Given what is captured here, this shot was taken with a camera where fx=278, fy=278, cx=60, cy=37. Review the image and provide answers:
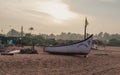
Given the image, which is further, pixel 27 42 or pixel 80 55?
pixel 27 42

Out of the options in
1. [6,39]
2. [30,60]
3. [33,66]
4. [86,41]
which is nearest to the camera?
[33,66]

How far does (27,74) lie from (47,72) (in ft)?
5.48

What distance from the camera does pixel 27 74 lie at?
18.6 metres

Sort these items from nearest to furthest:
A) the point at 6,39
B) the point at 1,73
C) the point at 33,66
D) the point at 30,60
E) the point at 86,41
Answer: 1. the point at 1,73
2. the point at 33,66
3. the point at 30,60
4. the point at 86,41
5. the point at 6,39

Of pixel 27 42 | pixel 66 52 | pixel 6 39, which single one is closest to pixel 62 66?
pixel 66 52

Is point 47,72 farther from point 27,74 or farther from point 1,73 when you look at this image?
point 1,73

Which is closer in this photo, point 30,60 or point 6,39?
point 30,60

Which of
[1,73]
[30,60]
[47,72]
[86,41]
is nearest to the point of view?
[1,73]

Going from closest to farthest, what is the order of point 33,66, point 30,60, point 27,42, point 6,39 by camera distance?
point 33,66 → point 30,60 → point 6,39 → point 27,42

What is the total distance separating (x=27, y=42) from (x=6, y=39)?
7.40 m

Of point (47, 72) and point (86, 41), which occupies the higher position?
point (86, 41)

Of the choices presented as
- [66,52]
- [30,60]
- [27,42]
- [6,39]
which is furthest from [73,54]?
[27,42]

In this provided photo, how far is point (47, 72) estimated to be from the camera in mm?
19688

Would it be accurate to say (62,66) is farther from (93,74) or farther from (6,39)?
(6,39)
